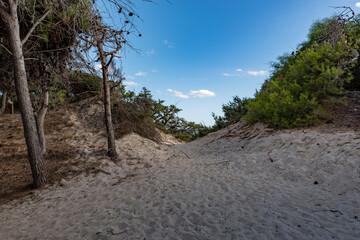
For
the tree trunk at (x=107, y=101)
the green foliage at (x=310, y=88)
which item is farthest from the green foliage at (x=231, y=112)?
the tree trunk at (x=107, y=101)

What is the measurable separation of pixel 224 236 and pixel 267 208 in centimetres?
101

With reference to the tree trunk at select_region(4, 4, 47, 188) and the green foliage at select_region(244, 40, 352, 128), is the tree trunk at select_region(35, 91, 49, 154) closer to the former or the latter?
the tree trunk at select_region(4, 4, 47, 188)

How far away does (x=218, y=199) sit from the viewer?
3381mm

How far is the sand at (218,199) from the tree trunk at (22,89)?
77 centimetres

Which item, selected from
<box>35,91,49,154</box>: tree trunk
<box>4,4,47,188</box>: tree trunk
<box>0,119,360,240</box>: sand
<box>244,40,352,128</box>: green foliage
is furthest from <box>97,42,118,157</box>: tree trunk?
<box>244,40,352,128</box>: green foliage

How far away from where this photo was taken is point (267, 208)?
2.89 m

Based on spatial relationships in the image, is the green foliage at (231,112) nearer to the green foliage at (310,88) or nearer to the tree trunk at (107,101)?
the green foliage at (310,88)

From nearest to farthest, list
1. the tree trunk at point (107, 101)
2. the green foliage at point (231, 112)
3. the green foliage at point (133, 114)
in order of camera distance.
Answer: the tree trunk at point (107, 101), the green foliage at point (133, 114), the green foliage at point (231, 112)

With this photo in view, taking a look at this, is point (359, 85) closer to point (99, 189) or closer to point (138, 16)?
point (138, 16)

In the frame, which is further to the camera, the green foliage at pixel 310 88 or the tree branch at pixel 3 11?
the green foliage at pixel 310 88

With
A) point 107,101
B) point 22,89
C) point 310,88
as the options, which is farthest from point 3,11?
point 310,88

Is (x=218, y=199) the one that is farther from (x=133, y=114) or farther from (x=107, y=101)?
(x=133, y=114)

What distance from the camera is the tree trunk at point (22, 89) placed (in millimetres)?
4297

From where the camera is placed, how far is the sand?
2.46m
